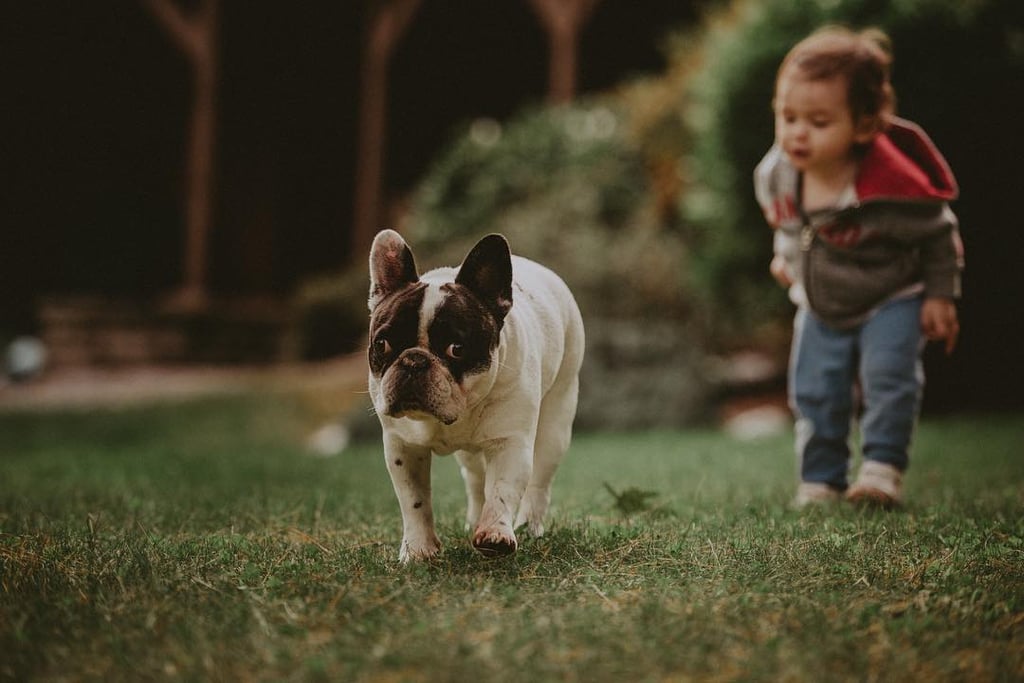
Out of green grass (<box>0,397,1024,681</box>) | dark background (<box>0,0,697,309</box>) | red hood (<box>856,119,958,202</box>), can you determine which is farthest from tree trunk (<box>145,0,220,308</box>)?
red hood (<box>856,119,958,202</box>)

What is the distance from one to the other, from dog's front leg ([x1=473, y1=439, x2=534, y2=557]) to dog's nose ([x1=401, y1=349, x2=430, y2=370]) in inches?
15.7

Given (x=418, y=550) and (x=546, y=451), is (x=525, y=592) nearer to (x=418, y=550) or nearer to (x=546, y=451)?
(x=418, y=550)

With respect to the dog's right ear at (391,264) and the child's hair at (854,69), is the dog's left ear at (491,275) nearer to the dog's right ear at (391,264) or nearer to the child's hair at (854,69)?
the dog's right ear at (391,264)

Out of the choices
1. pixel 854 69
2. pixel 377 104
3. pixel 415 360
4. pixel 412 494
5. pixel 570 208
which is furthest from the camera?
pixel 377 104

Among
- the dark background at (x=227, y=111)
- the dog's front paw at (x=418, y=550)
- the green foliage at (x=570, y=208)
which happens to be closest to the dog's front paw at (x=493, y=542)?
the dog's front paw at (x=418, y=550)

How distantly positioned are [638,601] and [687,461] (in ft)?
12.9

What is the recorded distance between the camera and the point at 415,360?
102 inches

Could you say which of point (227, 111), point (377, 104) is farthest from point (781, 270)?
point (227, 111)

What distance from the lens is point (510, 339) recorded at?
2.83m

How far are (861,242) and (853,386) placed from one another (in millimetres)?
695

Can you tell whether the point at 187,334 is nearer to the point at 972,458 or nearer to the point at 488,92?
the point at 488,92

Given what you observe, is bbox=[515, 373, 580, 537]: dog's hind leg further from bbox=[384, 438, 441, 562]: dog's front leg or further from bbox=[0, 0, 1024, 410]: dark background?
bbox=[0, 0, 1024, 410]: dark background

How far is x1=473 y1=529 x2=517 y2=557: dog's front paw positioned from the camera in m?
2.59

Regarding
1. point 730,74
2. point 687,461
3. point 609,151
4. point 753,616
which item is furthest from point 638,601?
point 609,151
